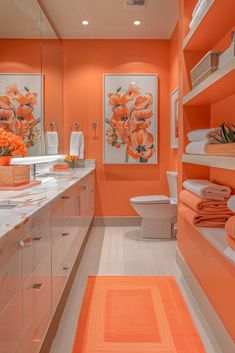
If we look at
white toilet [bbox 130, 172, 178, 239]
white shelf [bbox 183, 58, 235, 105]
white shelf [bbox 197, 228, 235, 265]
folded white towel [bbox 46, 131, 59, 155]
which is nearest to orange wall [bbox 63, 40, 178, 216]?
folded white towel [bbox 46, 131, 59, 155]

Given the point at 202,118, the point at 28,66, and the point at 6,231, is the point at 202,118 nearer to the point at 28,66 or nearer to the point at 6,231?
the point at 28,66

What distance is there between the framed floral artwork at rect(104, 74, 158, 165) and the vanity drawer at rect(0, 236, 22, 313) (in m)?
3.57

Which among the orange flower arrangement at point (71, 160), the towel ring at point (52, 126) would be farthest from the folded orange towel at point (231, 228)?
the orange flower arrangement at point (71, 160)

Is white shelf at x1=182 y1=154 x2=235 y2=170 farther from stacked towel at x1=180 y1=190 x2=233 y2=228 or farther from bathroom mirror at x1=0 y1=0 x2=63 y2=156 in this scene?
bathroom mirror at x1=0 y1=0 x2=63 y2=156

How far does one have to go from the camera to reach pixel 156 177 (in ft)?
15.4

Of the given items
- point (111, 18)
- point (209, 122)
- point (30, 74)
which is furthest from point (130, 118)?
point (209, 122)

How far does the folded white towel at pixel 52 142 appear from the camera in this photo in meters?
4.00

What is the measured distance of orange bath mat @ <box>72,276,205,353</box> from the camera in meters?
1.80

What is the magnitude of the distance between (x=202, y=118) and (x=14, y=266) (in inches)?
79.1

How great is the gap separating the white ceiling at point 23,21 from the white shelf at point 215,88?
1.47 meters

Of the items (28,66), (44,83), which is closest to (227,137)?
(28,66)

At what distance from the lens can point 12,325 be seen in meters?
1.07

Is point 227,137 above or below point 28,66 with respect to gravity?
below

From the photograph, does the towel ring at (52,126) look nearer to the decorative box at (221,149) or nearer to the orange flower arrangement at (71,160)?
the orange flower arrangement at (71,160)
